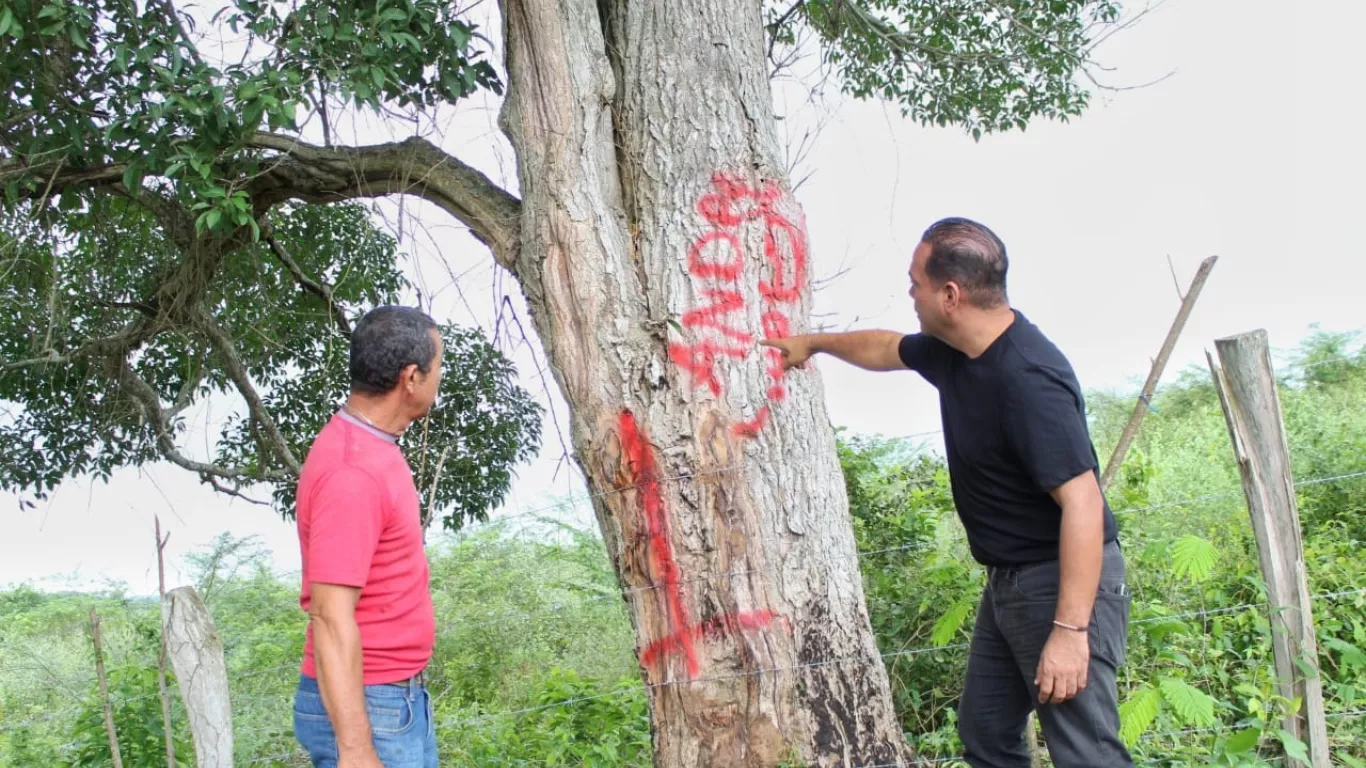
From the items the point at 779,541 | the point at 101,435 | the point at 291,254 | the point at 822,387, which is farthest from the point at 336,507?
the point at 101,435

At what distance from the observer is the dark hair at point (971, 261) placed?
2.91 metres

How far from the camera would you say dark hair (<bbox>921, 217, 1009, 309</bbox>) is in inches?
114

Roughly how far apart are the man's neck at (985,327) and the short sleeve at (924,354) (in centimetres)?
20

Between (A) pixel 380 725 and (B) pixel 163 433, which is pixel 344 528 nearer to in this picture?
(A) pixel 380 725

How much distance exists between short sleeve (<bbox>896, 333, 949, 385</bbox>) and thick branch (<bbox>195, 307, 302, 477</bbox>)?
5005 mm

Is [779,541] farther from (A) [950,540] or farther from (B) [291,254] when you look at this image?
(B) [291,254]

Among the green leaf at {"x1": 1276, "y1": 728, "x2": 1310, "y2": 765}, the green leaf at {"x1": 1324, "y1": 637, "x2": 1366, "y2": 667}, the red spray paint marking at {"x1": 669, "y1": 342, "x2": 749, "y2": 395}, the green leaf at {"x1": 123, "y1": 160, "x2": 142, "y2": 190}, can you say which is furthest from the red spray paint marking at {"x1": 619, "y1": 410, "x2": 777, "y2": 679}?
the green leaf at {"x1": 123, "y1": 160, "x2": 142, "y2": 190}

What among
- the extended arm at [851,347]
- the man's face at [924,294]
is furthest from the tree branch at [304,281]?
the man's face at [924,294]

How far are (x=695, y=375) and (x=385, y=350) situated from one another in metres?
1.39

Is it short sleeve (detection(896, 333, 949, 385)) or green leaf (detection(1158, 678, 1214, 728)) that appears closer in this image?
short sleeve (detection(896, 333, 949, 385))

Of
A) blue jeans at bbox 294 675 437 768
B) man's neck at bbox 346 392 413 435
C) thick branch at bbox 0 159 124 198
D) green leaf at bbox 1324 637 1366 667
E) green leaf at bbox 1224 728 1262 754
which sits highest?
thick branch at bbox 0 159 124 198

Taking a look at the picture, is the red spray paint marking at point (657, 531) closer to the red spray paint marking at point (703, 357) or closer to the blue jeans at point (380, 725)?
the red spray paint marking at point (703, 357)

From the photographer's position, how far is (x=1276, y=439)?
4.01m

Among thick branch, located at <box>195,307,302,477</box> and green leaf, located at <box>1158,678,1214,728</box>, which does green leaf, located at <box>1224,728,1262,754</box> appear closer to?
green leaf, located at <box>1158,678,1214,728</box>
